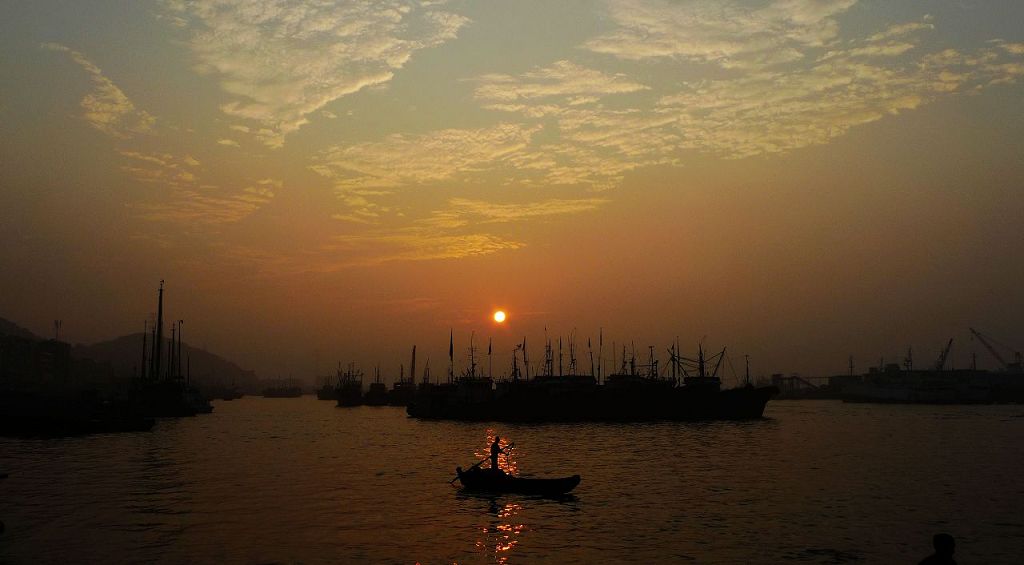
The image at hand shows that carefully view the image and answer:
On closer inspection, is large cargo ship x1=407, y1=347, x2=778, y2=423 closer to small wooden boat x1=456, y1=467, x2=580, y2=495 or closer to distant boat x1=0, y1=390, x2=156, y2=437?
distant boat x1=0, y1=390, x2=156, y2=437

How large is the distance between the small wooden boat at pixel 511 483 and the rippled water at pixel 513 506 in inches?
33.8

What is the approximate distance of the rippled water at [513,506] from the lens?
105 ft

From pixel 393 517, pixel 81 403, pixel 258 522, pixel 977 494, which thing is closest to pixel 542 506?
pixel 393 517

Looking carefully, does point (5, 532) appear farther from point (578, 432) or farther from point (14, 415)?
point (578, 432)

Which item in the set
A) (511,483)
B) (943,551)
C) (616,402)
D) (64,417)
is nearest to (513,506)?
(511,483)

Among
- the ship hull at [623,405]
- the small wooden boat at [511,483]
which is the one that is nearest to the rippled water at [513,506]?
the small wooden boat at [511,483]

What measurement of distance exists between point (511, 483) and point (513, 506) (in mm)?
3251

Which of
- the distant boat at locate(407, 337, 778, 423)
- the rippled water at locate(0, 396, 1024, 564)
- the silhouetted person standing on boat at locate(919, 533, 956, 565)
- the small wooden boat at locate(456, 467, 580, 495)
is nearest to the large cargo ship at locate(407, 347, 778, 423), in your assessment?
the distant boat at locate(407, 337, 778, 423)

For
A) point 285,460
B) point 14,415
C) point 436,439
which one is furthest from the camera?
point 436,439

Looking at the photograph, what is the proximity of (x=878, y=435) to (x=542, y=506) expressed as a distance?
3139 inches

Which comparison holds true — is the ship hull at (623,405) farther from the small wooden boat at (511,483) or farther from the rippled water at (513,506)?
the small wooden boat at (511,483)

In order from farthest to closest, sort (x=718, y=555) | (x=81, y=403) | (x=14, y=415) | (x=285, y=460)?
(x=81, y=403)
(x=14, y=415)
(x=285, y=460)
(x=718, y=555)

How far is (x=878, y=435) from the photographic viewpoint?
106438mm

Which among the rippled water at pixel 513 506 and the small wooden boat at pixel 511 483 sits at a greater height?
the small wooden boat at pixel 511 483
